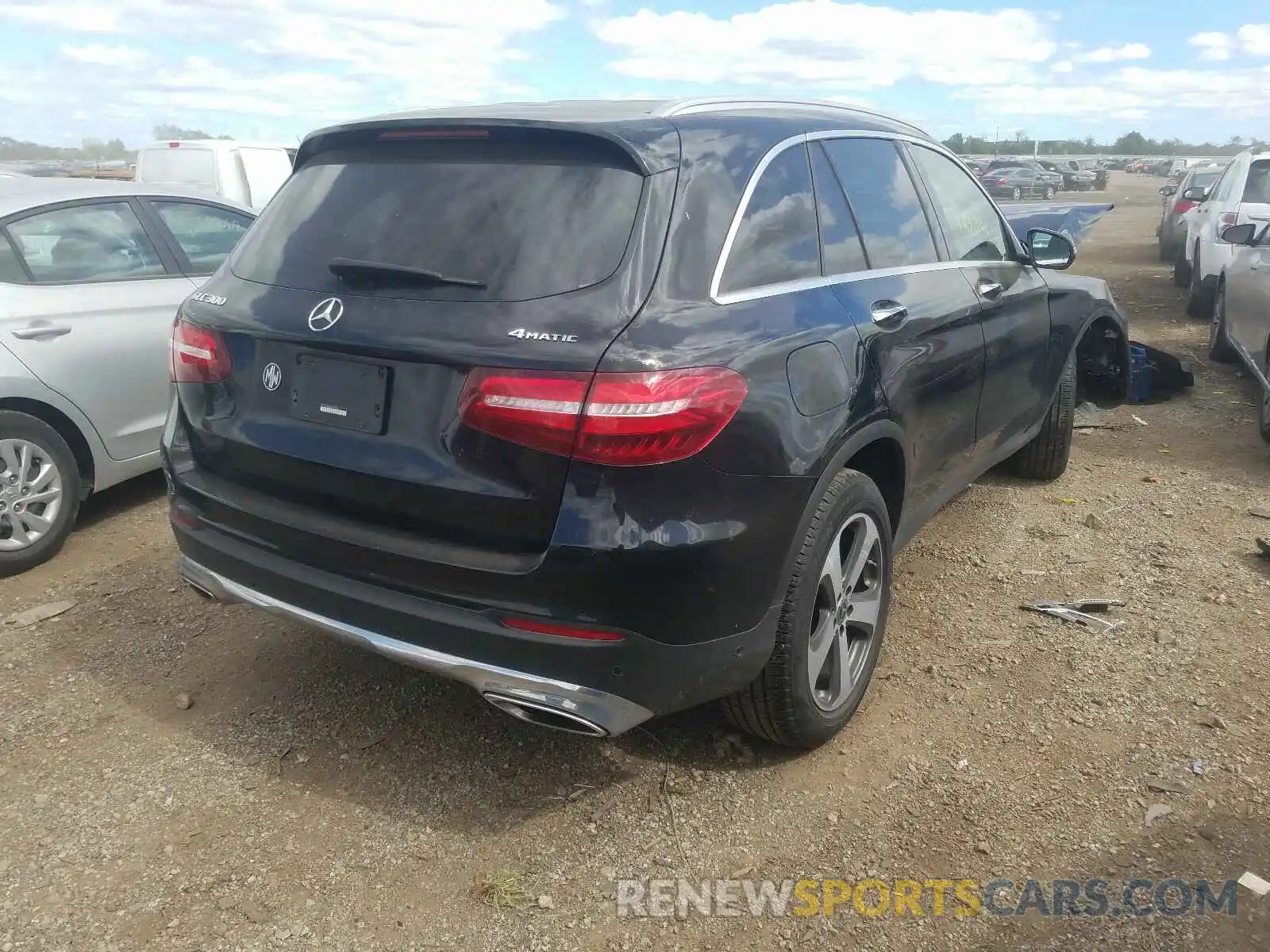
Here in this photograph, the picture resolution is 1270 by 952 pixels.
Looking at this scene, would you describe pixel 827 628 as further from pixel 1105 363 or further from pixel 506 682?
pixel 1105 363

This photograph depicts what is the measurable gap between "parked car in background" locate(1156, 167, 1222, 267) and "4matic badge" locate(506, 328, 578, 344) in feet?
42.1

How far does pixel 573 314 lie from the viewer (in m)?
2.23

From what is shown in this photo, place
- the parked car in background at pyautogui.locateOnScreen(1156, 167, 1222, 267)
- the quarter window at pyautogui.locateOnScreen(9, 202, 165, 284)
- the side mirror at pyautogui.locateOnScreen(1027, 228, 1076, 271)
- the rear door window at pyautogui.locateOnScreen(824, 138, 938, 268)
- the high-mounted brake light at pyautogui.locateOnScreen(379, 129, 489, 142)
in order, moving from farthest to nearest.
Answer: the parked car in background at pyautogui.locateOnScreen(1156, 167, 1222, 267), the side mirror at pyautogui.locateOnScreen(1027, 228, 1076, 271), the quarter window at pyautogui.locateOnScreen(9, 202, 165, 284), the rear door window at pyautogui.locateOnScreen(824, 138, 938, 268), the high-mounted brake light at pyautogui.locateOnScreen(379, 129, 489, 142)

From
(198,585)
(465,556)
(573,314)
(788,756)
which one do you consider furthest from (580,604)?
(198,585)

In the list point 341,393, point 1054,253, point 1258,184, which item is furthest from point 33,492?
point 1258,184

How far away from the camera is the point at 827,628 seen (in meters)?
2.87

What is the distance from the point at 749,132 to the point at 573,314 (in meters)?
0.91

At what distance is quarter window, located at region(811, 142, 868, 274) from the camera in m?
2.95

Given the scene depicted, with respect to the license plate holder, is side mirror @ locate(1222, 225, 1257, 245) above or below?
above

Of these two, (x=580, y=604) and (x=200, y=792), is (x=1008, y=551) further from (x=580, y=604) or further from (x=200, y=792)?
(x=200, y=792)

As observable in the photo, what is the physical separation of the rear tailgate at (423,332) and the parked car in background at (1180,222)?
1260 cm

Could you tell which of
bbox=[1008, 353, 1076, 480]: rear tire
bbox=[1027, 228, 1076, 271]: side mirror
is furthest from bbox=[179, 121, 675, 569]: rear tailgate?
bbox=[1008, 353, 1076, 480]: rear tire

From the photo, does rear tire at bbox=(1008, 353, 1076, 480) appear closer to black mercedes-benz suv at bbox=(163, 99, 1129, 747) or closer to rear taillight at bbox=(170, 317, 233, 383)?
black mercedes-benz suv at bbox=(163, 99, 1129, 747)

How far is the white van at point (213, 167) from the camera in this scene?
1132 cm
